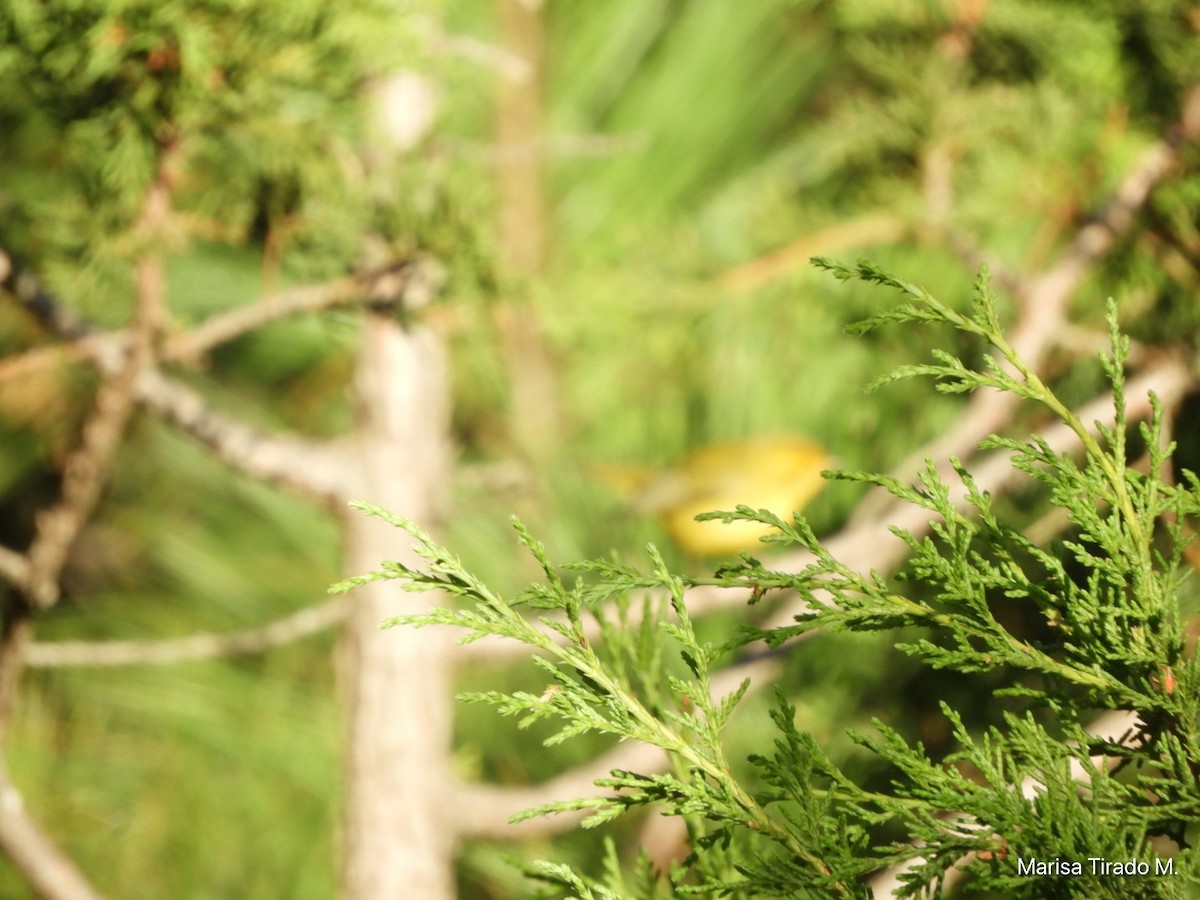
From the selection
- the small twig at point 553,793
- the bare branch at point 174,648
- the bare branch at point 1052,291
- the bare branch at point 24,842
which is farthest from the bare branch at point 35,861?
the bare branch at point 1052,291

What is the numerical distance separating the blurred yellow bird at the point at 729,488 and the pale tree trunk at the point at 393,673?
0.81 ft

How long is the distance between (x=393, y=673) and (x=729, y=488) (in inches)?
14.8

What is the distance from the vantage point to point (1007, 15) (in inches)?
42.1

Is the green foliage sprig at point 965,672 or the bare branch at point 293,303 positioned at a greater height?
the bare branch at point 293,303

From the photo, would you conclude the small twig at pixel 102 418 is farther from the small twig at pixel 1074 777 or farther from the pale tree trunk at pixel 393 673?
the small twig at pixel 1074 777

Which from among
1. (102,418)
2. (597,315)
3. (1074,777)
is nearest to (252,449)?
(102,418)

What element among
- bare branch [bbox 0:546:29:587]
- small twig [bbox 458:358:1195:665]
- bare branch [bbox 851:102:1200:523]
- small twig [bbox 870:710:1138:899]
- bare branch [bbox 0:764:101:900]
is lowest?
bare branch [bbox 0:764:101:900]

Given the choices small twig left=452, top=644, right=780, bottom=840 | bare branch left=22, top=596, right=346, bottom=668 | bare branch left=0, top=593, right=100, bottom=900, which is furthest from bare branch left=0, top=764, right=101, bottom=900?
small twig left=452, top=644, right=780, bottom=840

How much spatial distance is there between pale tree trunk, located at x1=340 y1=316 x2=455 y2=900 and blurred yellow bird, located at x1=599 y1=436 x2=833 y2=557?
9.8 inches

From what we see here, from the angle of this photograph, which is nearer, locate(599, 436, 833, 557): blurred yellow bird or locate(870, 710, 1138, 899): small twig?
locate(870, 710, 1138, 899): small twig

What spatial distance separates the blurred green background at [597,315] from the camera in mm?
1030

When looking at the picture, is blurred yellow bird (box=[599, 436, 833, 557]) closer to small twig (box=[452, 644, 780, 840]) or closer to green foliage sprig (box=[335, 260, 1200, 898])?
small twig (box=[452, 644, 780, 840])

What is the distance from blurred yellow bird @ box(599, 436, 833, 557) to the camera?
1011mm

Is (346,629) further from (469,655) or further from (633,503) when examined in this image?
(633,503)
